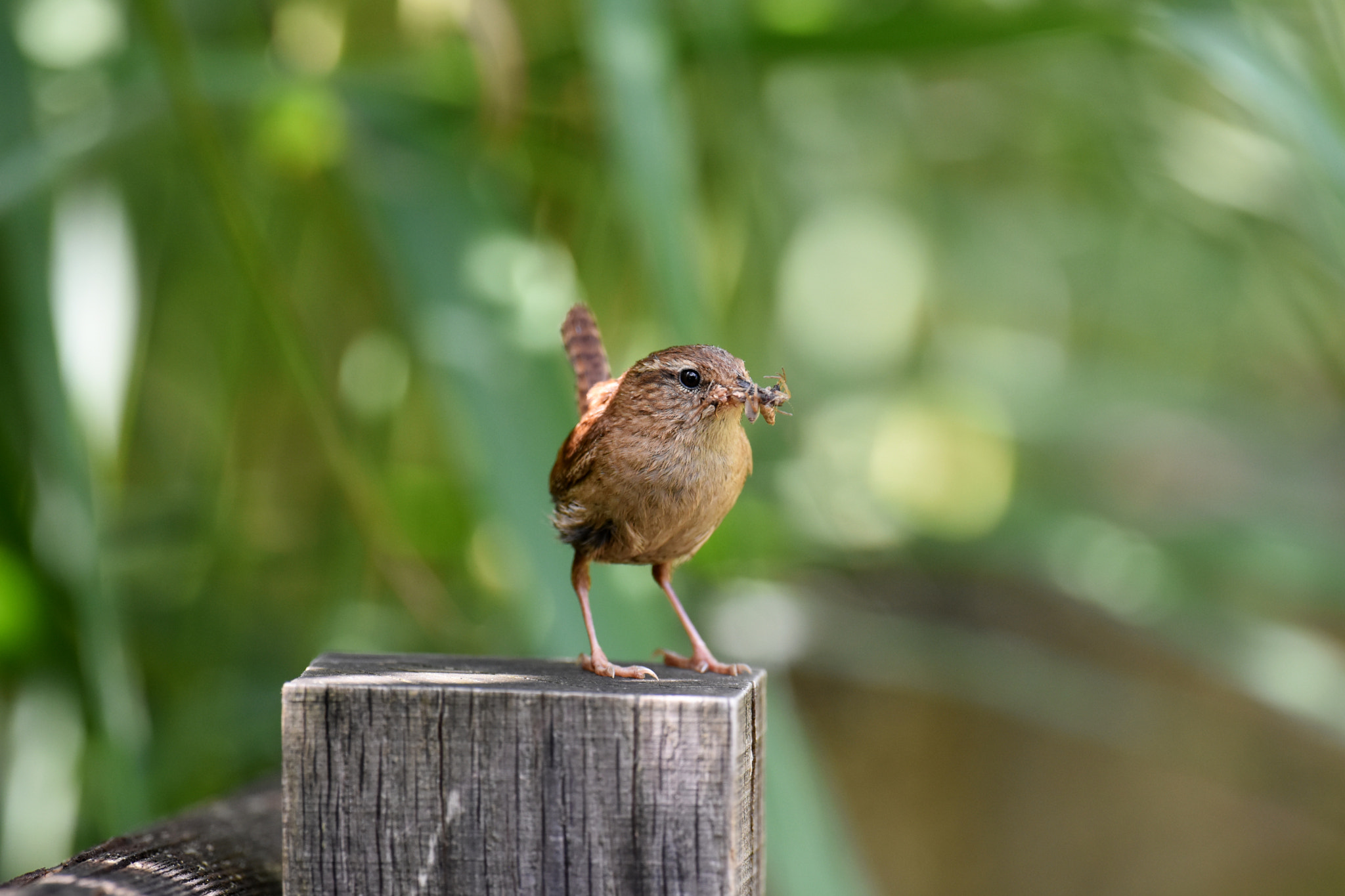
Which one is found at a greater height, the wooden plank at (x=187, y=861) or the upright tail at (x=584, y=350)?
the upright tail at (x=584, y=350)

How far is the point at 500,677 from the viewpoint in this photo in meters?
1.02

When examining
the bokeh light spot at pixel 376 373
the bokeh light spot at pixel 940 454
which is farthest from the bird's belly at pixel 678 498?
the bokeh light spot at pixel 940 454

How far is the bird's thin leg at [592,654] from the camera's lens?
115 cm

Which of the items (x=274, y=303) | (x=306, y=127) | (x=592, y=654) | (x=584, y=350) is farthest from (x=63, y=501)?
(x=592, y=654)

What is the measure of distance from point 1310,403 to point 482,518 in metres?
3.91

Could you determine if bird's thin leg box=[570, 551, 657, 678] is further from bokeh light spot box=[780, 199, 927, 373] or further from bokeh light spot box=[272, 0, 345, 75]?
bokeh light spot box=[780, 199, 927, 373]

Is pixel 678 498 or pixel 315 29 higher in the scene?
pixel 315 29

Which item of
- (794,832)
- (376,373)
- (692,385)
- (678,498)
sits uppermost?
(376,373)

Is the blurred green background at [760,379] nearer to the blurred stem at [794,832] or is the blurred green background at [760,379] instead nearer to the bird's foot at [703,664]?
the blurred stem at [794,832]

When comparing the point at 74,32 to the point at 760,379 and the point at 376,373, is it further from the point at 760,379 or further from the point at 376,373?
the point at 760,379

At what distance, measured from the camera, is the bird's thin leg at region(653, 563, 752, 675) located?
1276 millimetres

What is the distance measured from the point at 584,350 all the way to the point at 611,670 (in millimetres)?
455

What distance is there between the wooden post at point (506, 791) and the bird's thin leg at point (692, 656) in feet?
1.00

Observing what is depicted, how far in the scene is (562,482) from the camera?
1.33 meters
